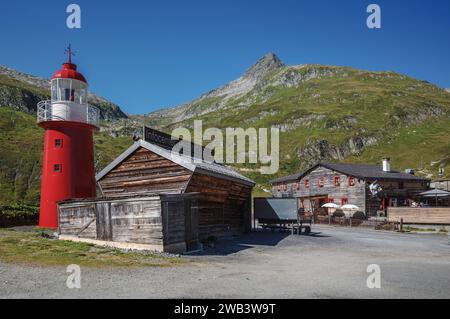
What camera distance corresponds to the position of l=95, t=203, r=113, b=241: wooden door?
710 inches

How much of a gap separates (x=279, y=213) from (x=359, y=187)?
19436mm

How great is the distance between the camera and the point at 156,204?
16594 millimetres

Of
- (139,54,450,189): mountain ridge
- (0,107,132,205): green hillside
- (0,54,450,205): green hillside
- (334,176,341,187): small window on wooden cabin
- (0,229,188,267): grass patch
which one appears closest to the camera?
(0,229,188,267): grass patch

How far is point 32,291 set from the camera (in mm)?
9602

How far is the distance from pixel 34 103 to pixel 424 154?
107636 millimetres

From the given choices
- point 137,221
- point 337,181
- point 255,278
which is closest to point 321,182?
point 337,181

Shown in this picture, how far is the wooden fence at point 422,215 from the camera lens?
35.2 meters

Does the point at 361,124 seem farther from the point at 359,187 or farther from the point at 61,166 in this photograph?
the point at 61,166

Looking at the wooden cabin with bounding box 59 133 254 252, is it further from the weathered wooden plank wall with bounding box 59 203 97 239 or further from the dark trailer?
the dark trailer

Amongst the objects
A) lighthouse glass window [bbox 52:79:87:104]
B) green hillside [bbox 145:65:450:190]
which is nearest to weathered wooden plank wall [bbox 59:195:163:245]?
lighthouse glass window [bbox 52:79:87:104]

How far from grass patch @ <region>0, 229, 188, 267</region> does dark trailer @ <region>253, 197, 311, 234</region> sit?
46.7 feet

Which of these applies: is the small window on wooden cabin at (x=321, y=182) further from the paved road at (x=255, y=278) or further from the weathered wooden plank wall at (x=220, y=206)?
the paved road at (x=255, y=278)

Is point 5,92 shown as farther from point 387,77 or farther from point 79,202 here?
point 387,77
